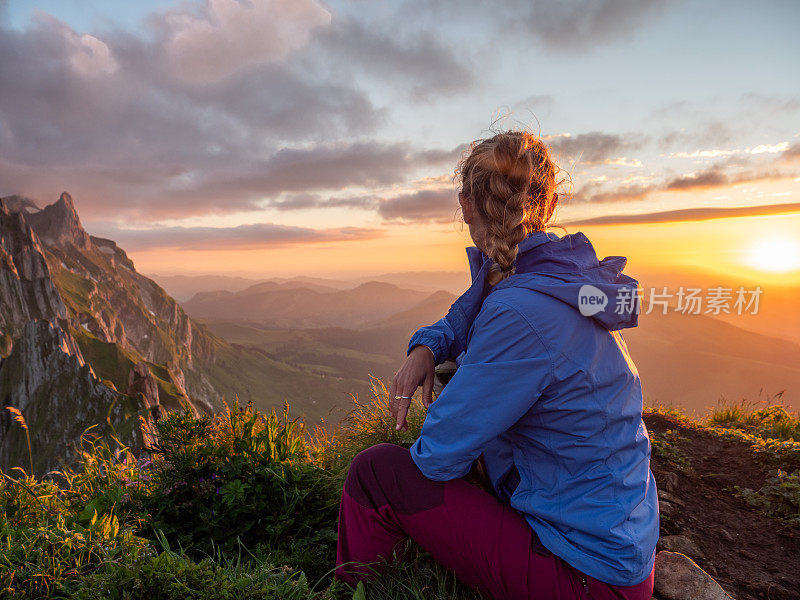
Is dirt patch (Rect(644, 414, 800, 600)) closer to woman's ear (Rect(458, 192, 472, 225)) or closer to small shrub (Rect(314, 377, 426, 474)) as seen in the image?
small shrub (Rect(314, 377, 426, 474))

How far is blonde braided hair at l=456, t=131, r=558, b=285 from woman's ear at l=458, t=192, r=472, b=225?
6cm

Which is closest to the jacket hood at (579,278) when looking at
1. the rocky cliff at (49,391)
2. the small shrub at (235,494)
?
the small shrub at (235,494)

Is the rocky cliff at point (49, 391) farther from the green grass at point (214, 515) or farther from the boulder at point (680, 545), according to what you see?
the boulder at point (680, 545)

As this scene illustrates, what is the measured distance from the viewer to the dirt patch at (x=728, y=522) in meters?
3.58

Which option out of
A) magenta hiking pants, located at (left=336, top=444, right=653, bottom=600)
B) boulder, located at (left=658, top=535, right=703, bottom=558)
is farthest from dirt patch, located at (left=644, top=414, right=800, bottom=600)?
magenta hiking pants, located at (left=336, top=444, right=653, bottom=600)

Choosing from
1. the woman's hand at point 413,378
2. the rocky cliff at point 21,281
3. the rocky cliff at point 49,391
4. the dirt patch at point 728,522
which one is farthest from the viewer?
the rocky cliff at point 21,281

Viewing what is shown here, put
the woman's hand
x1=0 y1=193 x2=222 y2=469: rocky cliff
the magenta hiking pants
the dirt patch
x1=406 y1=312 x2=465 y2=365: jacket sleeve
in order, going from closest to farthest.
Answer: the magenta hiking pants < the woman's hand < x1=406 y1=312 x2=465 y2=365: jacket sleeve < the dirt patch < x1=0 y1=193 x2=222 y2=469: rocky cliff

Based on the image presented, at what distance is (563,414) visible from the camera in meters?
2.09

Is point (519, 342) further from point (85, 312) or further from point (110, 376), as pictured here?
point (85, 312)

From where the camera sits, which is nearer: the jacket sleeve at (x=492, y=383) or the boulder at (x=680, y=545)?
the jacket sleeve at (x=492, y=383)


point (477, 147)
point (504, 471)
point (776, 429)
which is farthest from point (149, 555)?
point (776, 429)

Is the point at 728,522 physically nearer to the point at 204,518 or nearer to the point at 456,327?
the point at 456,327

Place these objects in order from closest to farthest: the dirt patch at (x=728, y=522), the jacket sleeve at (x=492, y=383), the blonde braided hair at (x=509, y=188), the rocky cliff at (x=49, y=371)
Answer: the jacket sleeve at (x=492, y=383)
the blonde braided hair at (x=509, y=188)
the dirt patch at (x=728, y=522)
the rocky cliff at (x=49, y=371)

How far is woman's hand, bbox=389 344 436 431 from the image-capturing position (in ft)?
10.1
